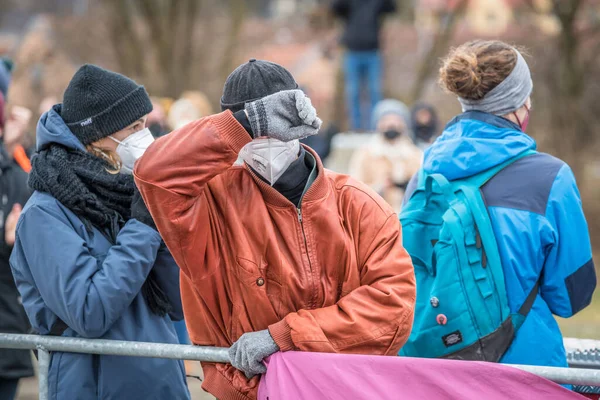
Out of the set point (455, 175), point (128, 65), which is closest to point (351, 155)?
point (128, 65)

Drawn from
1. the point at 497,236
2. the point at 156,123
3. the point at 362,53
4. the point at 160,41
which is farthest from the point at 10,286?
the point at 160,41

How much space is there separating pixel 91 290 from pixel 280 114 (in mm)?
946

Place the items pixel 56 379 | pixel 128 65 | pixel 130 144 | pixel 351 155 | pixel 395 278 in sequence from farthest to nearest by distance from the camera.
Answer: pixel 128 65
pixel 351 155
pixel 130 144
pixel 56 379
pixel 395 278

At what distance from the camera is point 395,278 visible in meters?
2.92

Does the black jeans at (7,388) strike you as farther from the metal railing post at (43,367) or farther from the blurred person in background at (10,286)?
the metal railing post at (43,367)

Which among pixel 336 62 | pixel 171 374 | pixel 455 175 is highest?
pixel 455 175

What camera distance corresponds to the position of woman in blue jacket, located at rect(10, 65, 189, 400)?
10.2ft

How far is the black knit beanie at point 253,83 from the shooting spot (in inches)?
114

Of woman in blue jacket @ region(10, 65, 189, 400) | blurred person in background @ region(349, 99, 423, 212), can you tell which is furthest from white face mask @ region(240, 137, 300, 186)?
blurred person in background @ region(349, 99, 423, 212)

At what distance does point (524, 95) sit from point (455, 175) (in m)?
0.45

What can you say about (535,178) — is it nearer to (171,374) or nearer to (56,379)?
(171,374)

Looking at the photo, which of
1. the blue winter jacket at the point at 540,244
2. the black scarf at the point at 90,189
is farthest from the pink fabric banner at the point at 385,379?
the black scarf at the point at 90,189

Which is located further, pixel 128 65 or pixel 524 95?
pixel 128 65

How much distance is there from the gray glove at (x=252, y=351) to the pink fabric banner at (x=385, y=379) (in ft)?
0.11
